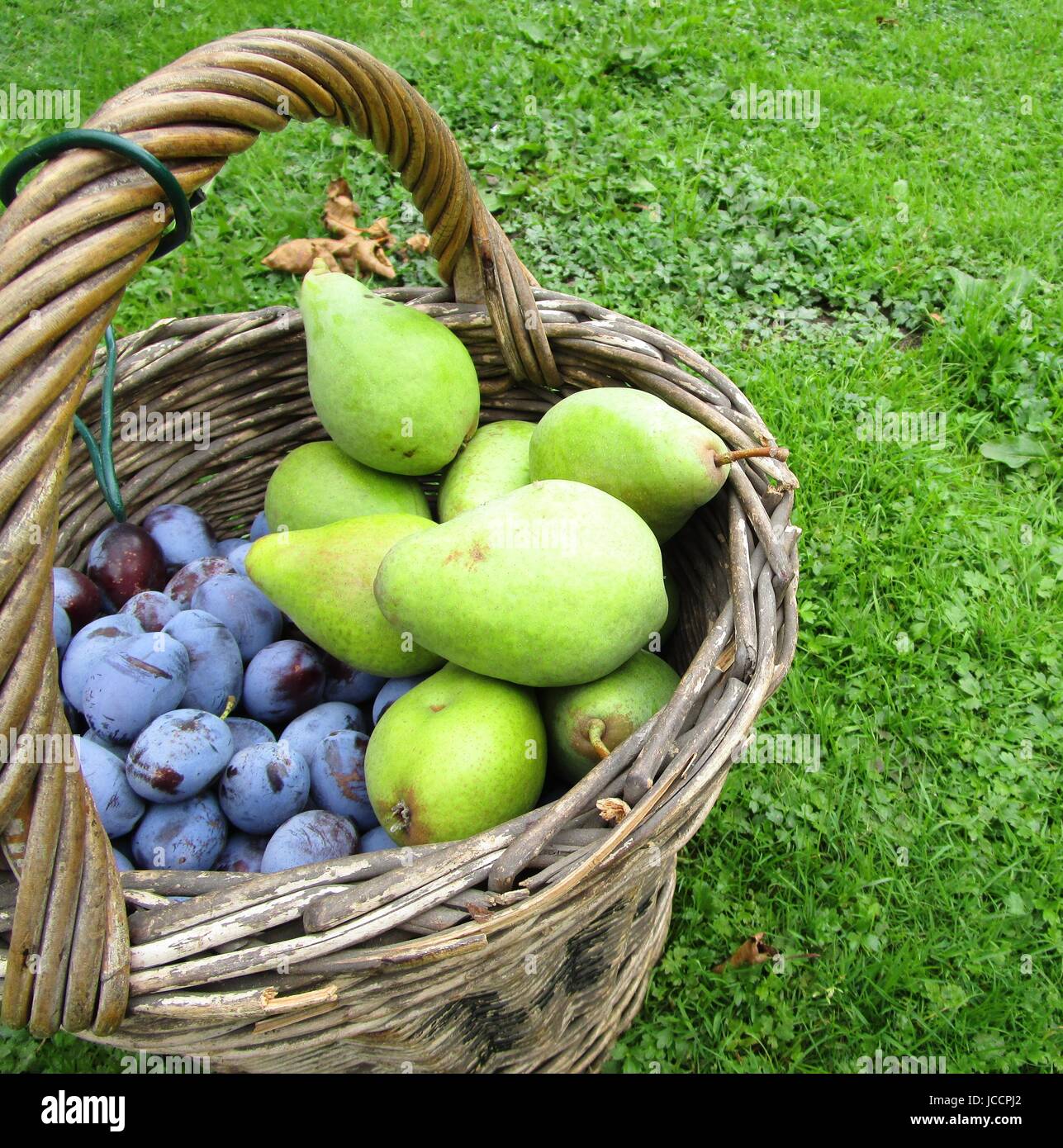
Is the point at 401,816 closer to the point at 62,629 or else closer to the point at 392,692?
the point at 392,692

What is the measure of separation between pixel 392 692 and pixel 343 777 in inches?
6.3

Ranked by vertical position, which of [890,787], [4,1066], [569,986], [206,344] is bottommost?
[4,1066]

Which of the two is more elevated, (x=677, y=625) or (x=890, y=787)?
(x=677, y=625)

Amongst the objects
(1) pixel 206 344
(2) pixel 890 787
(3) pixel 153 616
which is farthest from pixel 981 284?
(3) pixel 153 616

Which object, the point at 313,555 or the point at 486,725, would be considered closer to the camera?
the point at 486,725

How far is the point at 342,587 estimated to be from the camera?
145 centimetres

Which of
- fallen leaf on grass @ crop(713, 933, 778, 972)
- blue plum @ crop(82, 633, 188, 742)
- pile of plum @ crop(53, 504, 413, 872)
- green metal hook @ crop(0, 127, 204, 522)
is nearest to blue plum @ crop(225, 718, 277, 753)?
pile of plum @ crop(53, 504, 413, 872)

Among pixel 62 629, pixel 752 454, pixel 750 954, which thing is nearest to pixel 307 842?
pixel 62 629

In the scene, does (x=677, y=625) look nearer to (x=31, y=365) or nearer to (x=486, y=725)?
(x=486, y=725)

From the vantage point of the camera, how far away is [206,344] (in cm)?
171

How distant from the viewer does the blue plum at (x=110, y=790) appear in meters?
1.28

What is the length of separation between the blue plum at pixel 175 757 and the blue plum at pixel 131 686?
1.4 inches

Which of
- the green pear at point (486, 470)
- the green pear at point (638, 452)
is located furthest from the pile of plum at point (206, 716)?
the green pear at point (638, 452)

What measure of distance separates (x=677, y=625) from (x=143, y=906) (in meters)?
1.01
